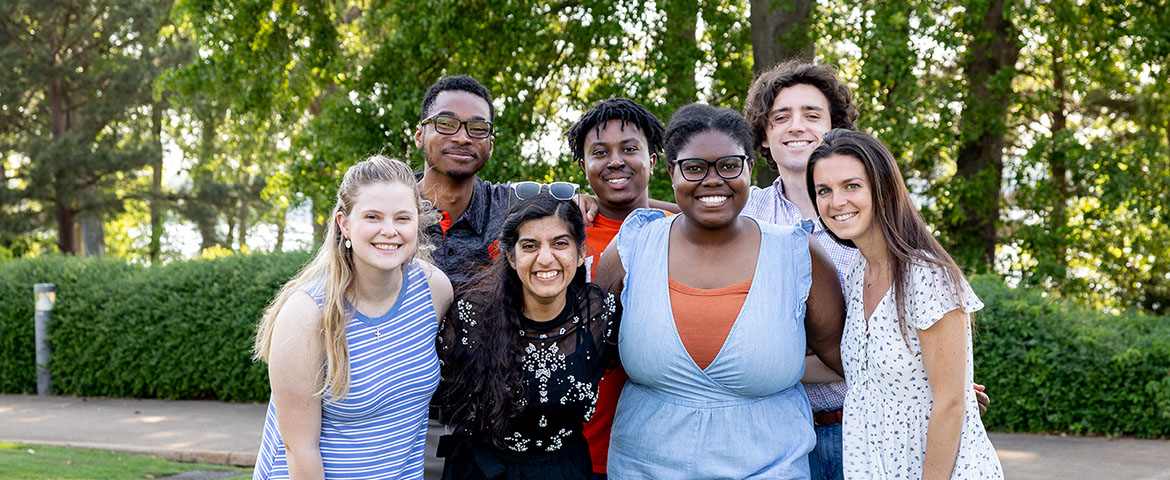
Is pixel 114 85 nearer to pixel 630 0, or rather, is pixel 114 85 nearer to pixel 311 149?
pixel 311 149

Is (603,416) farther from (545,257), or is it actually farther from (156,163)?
(156,163)

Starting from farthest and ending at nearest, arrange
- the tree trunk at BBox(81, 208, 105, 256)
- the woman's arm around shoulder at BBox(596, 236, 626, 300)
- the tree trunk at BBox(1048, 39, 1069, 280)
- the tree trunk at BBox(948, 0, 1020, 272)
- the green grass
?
the tree trunk at BBox(81, 208, 105, 256) < the tree trunk at BBox(1048, 39, 1069, 280) < the tree trunk at BBox(948, 0, 1020, 272) < the green grass < the woman's arm around shoulder at BBox(596, 236, 626, 300)

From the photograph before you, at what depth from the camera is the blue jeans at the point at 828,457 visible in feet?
10.5

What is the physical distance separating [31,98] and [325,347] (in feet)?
81.6

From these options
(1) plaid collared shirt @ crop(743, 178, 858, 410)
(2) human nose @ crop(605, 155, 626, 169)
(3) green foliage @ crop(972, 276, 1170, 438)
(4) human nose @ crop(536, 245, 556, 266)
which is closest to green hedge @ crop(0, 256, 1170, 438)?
(3) green foliage @ crop(972, 276, 1170, 438)

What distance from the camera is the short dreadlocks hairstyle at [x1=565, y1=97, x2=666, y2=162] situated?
3.83 meters

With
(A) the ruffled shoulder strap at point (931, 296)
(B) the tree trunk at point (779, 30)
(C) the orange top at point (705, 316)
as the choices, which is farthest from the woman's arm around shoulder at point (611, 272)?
(B) the tree trunk at point (779, 30)

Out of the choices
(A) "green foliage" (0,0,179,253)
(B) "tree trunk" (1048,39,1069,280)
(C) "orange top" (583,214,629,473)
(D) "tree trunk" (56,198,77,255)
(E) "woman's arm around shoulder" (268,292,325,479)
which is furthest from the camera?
(D) "tree trunk" (56,198,77,255)

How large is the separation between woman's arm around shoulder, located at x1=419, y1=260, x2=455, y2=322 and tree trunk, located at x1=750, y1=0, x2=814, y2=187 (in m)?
8.71

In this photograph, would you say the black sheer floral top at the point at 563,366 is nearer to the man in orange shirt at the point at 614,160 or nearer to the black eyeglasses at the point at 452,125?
the man in orange shirt at the point at 614,160

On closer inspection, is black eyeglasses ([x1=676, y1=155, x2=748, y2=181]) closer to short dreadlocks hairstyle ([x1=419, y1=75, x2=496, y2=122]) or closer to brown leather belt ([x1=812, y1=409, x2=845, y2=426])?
brown leather belt ([x1=812, y1=409, x2=845, y2=426])

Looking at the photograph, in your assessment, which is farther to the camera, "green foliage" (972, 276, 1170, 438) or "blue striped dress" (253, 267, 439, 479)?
"green foliage" (972, 276, 1170, 438)

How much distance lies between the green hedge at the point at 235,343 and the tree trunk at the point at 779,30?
11.7ft

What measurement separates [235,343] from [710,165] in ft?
31.8
